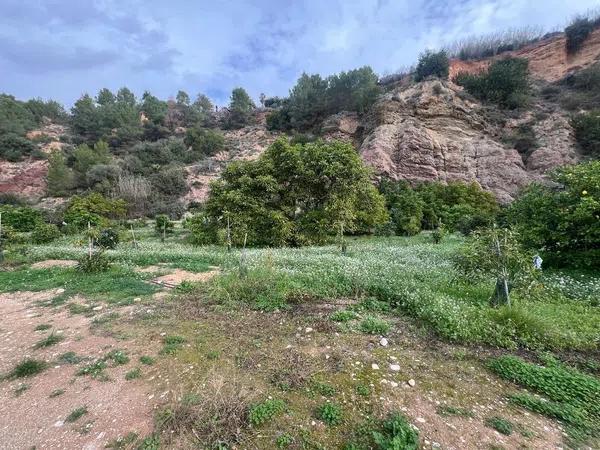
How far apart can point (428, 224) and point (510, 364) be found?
21.4 m

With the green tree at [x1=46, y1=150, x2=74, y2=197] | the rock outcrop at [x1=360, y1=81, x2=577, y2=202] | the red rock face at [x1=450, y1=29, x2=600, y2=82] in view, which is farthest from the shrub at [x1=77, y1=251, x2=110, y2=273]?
the red rock face at [x1=450, y1=29, x2=600, y2=82]

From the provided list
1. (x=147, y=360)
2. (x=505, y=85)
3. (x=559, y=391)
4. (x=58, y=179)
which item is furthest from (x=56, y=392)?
(x=505, y=85)

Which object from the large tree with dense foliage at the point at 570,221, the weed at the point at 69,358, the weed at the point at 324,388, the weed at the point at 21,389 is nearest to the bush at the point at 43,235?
the weed at the point at 69,358

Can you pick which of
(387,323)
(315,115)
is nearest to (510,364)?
(387,323)

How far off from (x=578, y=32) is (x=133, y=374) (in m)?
59.5

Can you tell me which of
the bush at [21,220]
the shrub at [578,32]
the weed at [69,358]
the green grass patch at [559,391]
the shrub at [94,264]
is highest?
the shrub at [578,32]

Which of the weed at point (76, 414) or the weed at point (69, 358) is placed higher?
the weed at point (69, 358)

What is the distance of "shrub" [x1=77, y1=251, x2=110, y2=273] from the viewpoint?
8781 mm

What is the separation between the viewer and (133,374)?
3721 mm

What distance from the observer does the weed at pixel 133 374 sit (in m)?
3.68

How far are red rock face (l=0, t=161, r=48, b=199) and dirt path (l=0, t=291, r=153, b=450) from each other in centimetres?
4215

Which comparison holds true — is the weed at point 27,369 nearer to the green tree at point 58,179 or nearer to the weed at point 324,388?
the weed at point 324,388

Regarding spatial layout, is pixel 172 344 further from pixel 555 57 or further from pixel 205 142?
pixel 555 57

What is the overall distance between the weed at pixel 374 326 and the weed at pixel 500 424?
6.15ft
